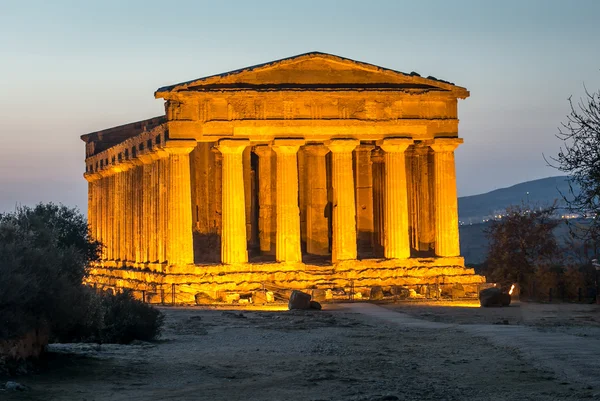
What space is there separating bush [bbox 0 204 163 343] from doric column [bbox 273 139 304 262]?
60.5ft

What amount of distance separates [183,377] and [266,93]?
84.4 feet

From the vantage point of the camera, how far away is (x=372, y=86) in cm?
4522

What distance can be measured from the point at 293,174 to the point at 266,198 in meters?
5.57

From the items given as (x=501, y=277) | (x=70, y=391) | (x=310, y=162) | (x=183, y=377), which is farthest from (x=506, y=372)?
(x=501, y=277)

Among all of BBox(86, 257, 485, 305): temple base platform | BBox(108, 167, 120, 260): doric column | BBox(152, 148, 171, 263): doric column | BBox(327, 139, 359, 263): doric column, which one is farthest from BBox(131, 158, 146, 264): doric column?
BBox(327, 139, 359, 263): doric column

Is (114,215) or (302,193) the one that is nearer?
(302,193)

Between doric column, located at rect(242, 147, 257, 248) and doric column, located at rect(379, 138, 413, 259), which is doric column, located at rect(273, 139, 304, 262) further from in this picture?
doric column, located at rect(242, 147, 257, 248)

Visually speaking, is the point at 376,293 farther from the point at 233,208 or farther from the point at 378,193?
the point at 378,193

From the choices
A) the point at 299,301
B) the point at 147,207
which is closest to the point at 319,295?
the point at 299,301

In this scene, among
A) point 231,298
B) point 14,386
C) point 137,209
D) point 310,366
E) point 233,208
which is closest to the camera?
point 14,386

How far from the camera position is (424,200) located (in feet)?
165

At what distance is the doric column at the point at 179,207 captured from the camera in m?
43.3

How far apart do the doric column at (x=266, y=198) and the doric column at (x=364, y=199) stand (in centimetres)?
425

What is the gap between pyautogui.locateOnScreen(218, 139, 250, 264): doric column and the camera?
43.8m
